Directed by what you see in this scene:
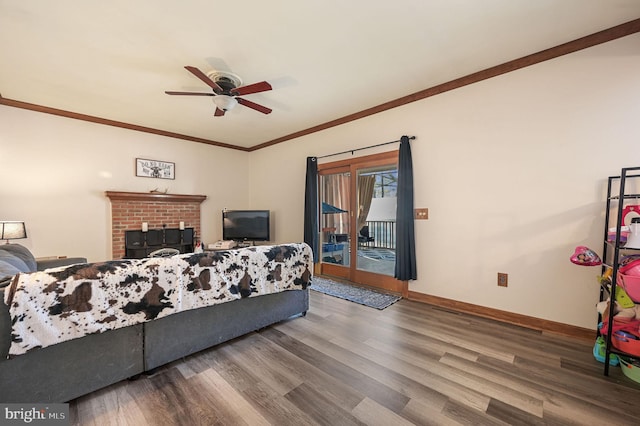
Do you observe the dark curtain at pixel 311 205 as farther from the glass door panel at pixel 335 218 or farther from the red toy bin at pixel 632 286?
the red toy bin at pixel 632 286

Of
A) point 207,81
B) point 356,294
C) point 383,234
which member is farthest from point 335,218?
point 207,81

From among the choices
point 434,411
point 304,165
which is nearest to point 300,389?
point 434,411

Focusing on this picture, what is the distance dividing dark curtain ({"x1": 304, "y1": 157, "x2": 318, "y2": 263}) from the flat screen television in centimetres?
107

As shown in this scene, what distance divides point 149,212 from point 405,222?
4321 mm

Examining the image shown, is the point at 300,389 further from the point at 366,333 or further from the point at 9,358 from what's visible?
the point at 9,358

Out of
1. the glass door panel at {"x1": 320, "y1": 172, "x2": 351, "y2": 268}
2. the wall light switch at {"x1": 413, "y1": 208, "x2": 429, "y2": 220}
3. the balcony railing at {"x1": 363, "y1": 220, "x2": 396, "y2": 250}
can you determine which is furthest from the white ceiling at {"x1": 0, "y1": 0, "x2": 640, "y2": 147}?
the balcony railing at {"x1": 363, "y1": 220, "x2": 396, "y2": 250}

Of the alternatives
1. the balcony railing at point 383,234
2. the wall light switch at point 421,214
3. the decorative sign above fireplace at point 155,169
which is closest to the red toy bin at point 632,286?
the wall light switch at point 421,214

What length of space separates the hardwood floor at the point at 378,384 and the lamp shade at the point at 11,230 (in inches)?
108

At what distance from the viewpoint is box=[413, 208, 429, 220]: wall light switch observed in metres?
3.27

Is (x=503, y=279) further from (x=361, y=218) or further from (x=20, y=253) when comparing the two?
(x=20, y=253)

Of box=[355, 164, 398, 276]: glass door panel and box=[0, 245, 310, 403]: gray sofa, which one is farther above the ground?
box=[355, 164, 398, 276]: glass door panel

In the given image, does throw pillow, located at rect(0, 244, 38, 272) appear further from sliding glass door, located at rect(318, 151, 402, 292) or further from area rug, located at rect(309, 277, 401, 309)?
sliding glass door, located at rect(318, 151, 402, 292)

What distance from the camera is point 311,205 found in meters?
4.46

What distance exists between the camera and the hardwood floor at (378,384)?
1445mm
